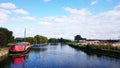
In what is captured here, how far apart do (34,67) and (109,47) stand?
50240 millimetres

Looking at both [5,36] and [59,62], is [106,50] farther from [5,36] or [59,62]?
[5,36]

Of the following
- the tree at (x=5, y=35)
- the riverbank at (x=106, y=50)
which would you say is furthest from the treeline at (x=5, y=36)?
the riverbank at (x=106, y=50)

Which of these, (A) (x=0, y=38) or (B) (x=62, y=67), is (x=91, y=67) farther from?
(A) (x=0, y=38)

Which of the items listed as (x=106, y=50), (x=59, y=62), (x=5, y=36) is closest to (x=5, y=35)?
(x=5, y=36)

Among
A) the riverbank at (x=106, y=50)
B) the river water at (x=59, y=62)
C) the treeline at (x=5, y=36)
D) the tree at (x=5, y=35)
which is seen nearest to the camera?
the river water at (x=59, y=62)

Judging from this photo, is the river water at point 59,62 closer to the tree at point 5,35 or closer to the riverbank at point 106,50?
the riverbank at point 106,50

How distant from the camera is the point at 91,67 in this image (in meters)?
40.2

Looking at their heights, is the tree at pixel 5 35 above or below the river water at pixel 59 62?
above

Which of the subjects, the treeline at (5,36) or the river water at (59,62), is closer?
the river water at (59,62)

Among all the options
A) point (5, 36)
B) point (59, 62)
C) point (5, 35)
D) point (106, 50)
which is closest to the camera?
point (59, 62)

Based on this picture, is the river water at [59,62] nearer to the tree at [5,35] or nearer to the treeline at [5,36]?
the treeline at [5,36]

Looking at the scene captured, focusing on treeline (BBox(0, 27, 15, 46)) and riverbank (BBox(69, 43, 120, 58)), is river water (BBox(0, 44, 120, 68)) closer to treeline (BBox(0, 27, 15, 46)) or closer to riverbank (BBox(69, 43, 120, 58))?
riverbank (BBox(69, 43, 120, 58))

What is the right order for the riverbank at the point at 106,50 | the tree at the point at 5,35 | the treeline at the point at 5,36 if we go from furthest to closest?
the tree at the point at 5,35 < the treeline at the point at 5,36 < the riverbank at the point at 106,50

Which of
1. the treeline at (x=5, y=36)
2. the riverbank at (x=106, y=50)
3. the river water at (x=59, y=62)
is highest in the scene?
the treeline at (x=5, y=36)
